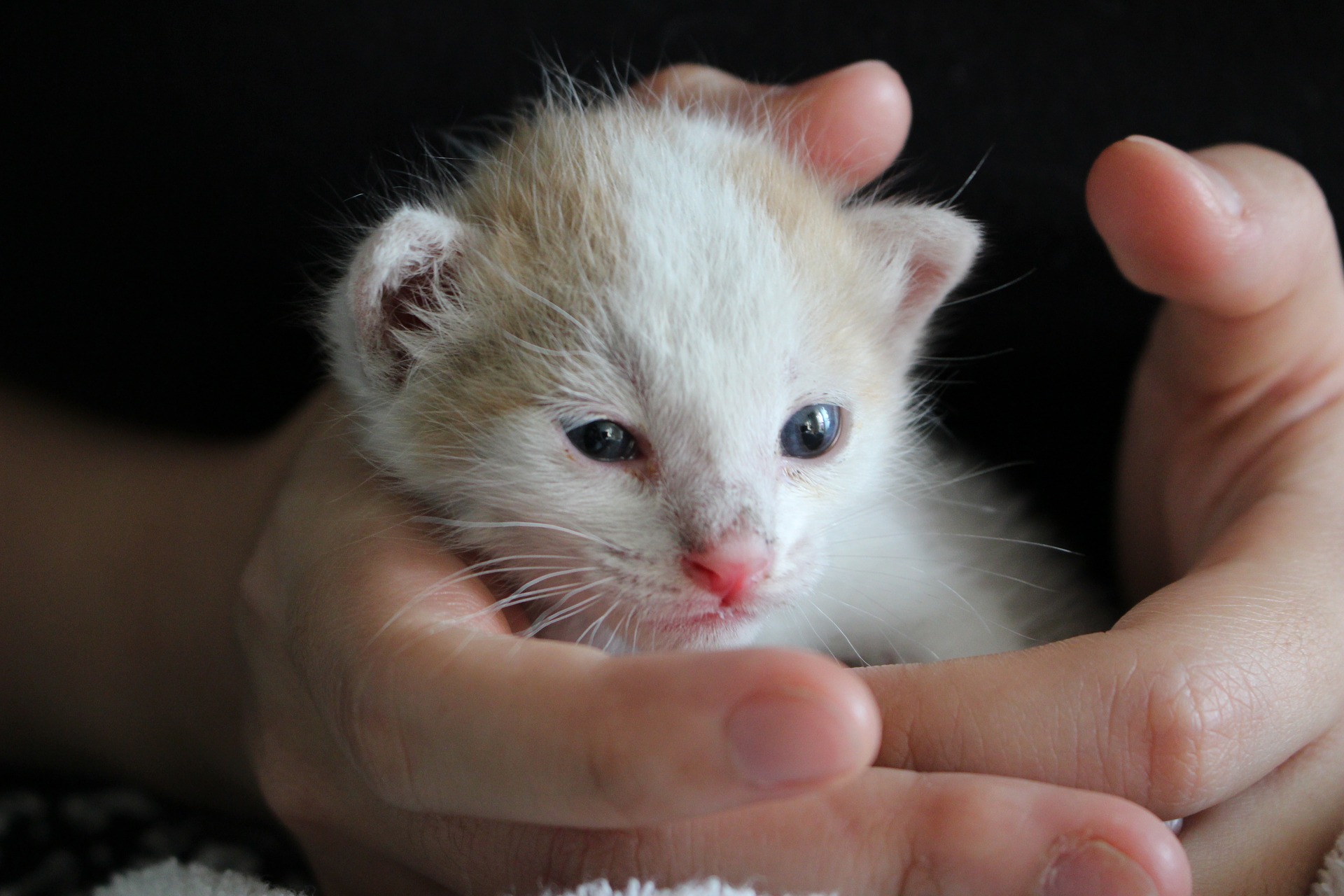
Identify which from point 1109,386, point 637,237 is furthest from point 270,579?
point 1109,386

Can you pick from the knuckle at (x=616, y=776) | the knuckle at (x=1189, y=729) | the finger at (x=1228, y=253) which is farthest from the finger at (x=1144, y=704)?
the finger at (x=1228, y=253)

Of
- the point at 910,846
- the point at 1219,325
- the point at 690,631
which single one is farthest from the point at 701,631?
the point at 1219,325

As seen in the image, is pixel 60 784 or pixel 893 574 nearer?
pixel 893 574

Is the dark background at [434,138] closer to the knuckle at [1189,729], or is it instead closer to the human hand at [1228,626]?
the human hand at [1228,626]

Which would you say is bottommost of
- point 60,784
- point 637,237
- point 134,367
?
point 60,784

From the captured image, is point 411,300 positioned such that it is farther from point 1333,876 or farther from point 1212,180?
point 1333,876

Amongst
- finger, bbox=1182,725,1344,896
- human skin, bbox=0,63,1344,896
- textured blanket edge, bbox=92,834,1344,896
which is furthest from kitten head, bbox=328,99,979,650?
finger, bbox=1182,725,1344,896

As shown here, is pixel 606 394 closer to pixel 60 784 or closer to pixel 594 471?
pixel 594 471

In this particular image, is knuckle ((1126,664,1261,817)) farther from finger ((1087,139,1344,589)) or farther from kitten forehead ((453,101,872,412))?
kitten forehead ((453,101,872,412))
